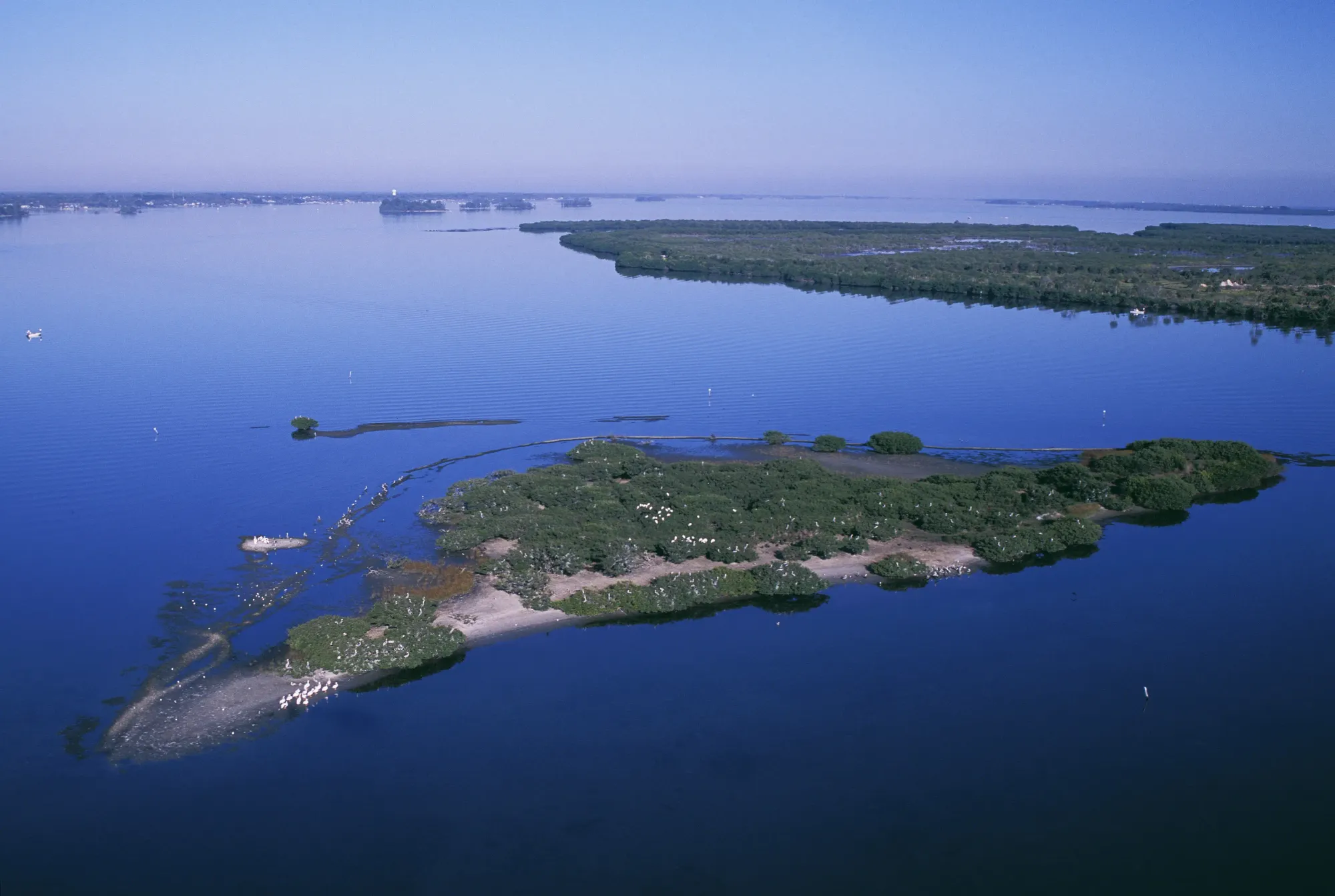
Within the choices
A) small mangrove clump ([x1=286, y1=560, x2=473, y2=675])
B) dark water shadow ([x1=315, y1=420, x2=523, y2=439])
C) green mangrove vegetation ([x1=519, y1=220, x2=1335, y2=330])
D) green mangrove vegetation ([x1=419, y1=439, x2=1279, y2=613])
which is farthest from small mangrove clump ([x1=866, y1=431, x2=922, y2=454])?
green mangrove vegetation ([x1=519, y1=220, x2=1335, y2=330])

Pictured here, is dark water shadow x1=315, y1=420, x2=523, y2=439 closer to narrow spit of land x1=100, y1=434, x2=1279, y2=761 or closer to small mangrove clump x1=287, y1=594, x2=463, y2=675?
narrow spit of land x1=100, y1=434, x2=1279, y2=761

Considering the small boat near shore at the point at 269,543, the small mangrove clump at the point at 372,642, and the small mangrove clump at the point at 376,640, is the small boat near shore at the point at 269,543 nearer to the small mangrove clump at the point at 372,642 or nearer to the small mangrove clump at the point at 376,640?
the small mangrove clump at the point at 376,640

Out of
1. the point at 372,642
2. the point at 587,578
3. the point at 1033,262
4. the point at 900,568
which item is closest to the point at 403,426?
the point at 587,578

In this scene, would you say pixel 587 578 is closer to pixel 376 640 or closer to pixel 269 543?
pixel 376 640

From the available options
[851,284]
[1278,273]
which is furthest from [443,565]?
[1278,273]

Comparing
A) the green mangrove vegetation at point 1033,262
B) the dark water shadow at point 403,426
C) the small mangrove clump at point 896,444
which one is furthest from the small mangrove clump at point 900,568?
the green mangrove vegetation at point 1033,262

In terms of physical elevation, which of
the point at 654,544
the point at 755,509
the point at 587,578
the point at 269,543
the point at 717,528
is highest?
the point at 755,509
